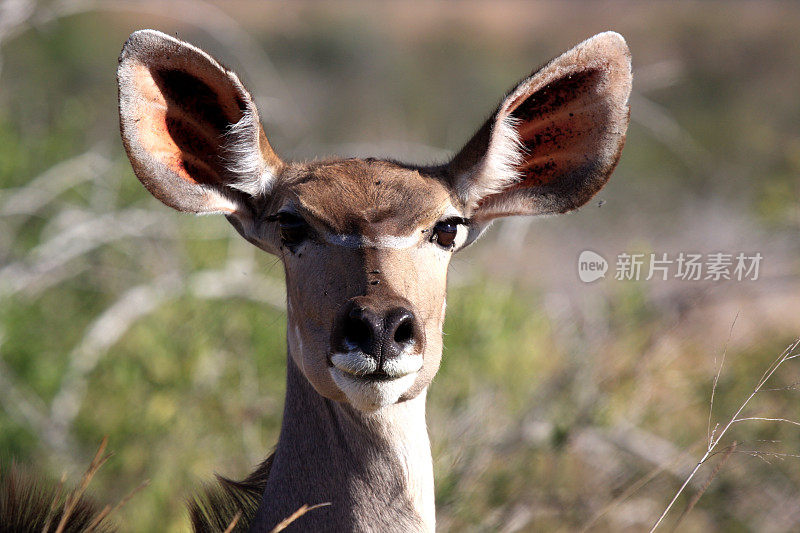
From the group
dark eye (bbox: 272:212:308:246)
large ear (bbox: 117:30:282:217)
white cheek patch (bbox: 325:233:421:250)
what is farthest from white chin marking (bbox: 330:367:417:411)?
large ear (bbox: 117:30:282:217)

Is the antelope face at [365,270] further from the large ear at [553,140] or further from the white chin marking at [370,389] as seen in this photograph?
the large ear at [553,140]

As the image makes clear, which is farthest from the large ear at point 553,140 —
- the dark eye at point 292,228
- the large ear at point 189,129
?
the large ear at point 189,129

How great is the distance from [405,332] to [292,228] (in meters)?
0.75

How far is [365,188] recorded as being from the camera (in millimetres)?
3635

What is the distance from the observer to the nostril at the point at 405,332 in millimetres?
3115

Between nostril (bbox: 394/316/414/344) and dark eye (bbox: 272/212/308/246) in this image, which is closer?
nostril (bbox: 394/316/414/344)

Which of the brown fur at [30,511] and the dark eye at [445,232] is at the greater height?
the dark eye at [445,232]

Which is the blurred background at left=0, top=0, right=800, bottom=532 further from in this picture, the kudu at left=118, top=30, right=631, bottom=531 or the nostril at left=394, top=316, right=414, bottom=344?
the nostril at left=394, top=316, right=414, bottom=344

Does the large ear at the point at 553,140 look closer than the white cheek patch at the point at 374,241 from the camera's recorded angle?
No

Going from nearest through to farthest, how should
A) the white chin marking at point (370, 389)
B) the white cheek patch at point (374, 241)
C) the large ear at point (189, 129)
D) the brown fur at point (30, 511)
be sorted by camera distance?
the white chin marking at point (370, 389), the white cheek patch at point (374, 241), the large ear at point (189, 129), the brown fur at point (30, 511)

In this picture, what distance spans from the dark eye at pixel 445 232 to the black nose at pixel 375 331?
2.00 feet

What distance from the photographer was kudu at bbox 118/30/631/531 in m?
3.35

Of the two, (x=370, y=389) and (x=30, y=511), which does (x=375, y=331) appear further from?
(x=30, y=511)

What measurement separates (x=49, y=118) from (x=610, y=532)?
10.2 m
